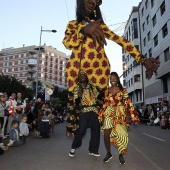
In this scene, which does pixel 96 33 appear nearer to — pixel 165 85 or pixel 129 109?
pixel 129 109

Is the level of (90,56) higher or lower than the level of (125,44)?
lower

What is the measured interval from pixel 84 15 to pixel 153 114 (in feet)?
58.2

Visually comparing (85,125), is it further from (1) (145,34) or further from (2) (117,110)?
(1) (145,34)

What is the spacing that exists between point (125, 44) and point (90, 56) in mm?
625

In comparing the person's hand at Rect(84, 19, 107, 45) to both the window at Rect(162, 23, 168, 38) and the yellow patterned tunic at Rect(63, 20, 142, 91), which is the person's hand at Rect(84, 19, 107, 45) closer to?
the yellow patterned tunic at Rect(63, 20, 142, 91)

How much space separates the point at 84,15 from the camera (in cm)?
394

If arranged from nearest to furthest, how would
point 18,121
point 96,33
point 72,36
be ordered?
1. point 96,33
2. point 72,36
3. point 18,121

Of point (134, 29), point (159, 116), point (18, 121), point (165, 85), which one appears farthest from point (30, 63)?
point (18, 121)

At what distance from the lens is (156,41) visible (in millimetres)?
28281

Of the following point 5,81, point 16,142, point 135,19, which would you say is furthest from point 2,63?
point 16,142

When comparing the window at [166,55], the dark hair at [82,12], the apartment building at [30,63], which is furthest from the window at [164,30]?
the apartment building at [30,63]

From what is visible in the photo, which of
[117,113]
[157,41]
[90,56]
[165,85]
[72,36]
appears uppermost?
[157,41]

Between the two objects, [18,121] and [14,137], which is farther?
[18,121]

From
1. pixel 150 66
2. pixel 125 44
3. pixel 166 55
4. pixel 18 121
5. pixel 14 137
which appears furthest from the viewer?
pixel 166 55
